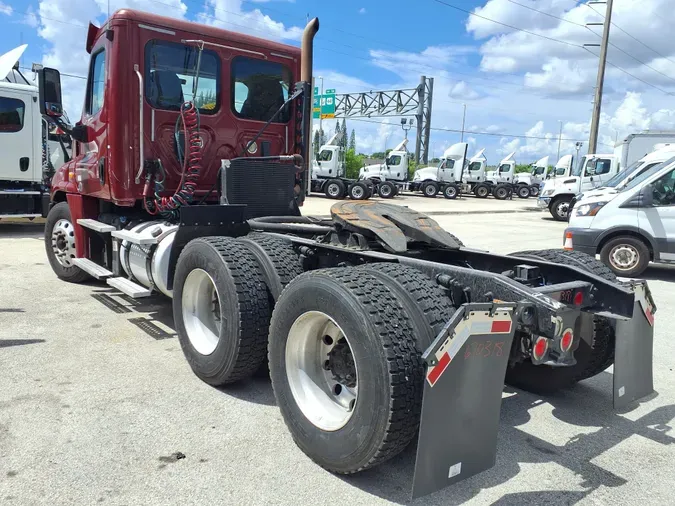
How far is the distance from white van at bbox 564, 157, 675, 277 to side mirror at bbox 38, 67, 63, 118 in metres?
8.02

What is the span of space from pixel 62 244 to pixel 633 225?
8.47 m

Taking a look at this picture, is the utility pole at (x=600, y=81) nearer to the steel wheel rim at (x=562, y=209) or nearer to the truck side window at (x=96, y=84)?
the steel wheel rim at (x=562, y=209)

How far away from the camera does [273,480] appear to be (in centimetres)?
292

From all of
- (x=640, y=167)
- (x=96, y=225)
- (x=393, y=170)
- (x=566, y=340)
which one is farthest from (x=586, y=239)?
(x=393, y=170)

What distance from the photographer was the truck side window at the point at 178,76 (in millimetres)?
5641

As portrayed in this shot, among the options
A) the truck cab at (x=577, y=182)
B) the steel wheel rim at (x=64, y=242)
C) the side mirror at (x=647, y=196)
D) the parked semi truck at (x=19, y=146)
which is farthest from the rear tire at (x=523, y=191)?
the steel wheel rim at (x=64, y=242)

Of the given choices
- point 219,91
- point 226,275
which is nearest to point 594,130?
point 219,91

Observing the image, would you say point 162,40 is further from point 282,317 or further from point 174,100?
point 282,317

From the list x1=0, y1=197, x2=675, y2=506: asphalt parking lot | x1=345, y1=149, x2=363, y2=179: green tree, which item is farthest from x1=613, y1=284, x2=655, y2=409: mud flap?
x1=345, y1=149, x2=363, y2=179: green tree

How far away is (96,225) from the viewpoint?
6.14 m

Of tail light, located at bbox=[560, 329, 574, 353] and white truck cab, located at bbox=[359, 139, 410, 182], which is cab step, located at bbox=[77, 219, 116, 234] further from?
white truck cab, located at bbox=[359, 139, 410, 182]

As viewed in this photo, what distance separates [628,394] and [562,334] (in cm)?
68

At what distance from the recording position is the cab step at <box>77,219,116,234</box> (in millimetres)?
5965

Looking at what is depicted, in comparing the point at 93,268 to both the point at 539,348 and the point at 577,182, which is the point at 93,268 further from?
the point at 577,182
